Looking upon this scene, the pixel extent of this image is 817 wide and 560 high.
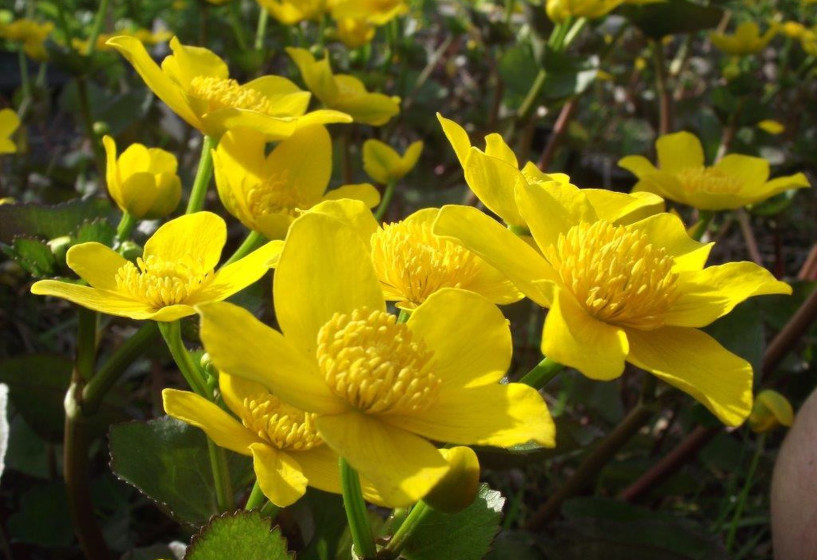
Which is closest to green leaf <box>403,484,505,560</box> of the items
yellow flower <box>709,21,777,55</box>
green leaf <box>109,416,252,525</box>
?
green leaf <box>109,416,252,525</box>

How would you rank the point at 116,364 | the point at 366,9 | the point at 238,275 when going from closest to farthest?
the point at 238,275 → the point at 116,364 → the point at 366,9

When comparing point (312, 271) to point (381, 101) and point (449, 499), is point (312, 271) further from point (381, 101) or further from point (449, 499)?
point (381, 101)

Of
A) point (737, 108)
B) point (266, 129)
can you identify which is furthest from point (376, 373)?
point (737, 108)

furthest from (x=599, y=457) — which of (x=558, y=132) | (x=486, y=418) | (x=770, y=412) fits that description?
(x=558, y=132)

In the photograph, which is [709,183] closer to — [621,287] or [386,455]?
[621,287]

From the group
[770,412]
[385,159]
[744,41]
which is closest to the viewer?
[770,412]

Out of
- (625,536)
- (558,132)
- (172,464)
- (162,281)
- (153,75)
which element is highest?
(153,75)

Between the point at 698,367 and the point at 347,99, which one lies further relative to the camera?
the point at 347,99
